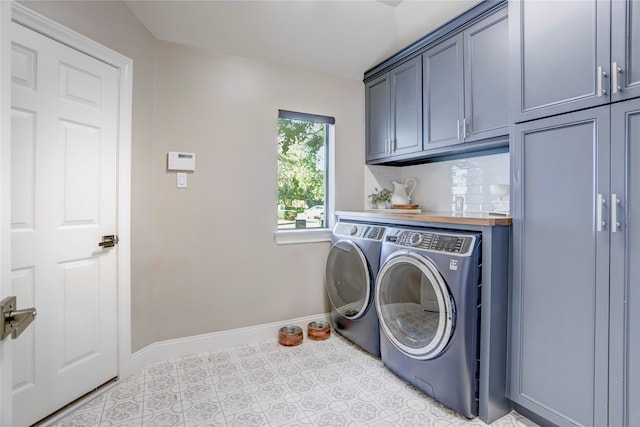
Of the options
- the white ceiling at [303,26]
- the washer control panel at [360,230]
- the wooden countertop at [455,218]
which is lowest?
the washer control panel at [360,230]

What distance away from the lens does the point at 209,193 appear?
2438 millimetres

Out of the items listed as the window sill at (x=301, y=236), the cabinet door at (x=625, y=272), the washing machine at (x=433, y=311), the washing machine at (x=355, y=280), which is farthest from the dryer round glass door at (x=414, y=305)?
the window sill at (x=301, y=236)

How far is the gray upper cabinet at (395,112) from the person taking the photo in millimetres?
2529

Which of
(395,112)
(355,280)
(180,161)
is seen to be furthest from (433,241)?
(180,161)

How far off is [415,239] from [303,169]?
1361mm

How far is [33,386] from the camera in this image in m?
1.58

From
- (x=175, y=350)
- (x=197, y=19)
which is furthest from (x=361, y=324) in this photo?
(x=197, y=19)

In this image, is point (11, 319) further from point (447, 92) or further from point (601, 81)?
point (447, 92)

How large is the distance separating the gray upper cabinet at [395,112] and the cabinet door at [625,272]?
1.32 m

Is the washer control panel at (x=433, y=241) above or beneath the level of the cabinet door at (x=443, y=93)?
beneath

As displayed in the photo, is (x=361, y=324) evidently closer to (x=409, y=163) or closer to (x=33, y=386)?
(x=409, y=163)

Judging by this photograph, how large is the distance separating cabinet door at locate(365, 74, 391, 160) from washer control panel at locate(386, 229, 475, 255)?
1.05 meters

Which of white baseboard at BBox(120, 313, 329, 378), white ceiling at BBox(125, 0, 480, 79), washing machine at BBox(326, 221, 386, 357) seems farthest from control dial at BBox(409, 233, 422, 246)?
white ceiling at BBox(125, 0, 480, 79)

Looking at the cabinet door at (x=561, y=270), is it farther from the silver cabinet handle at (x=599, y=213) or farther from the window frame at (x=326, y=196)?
the window frame at (x=326, y=196)
